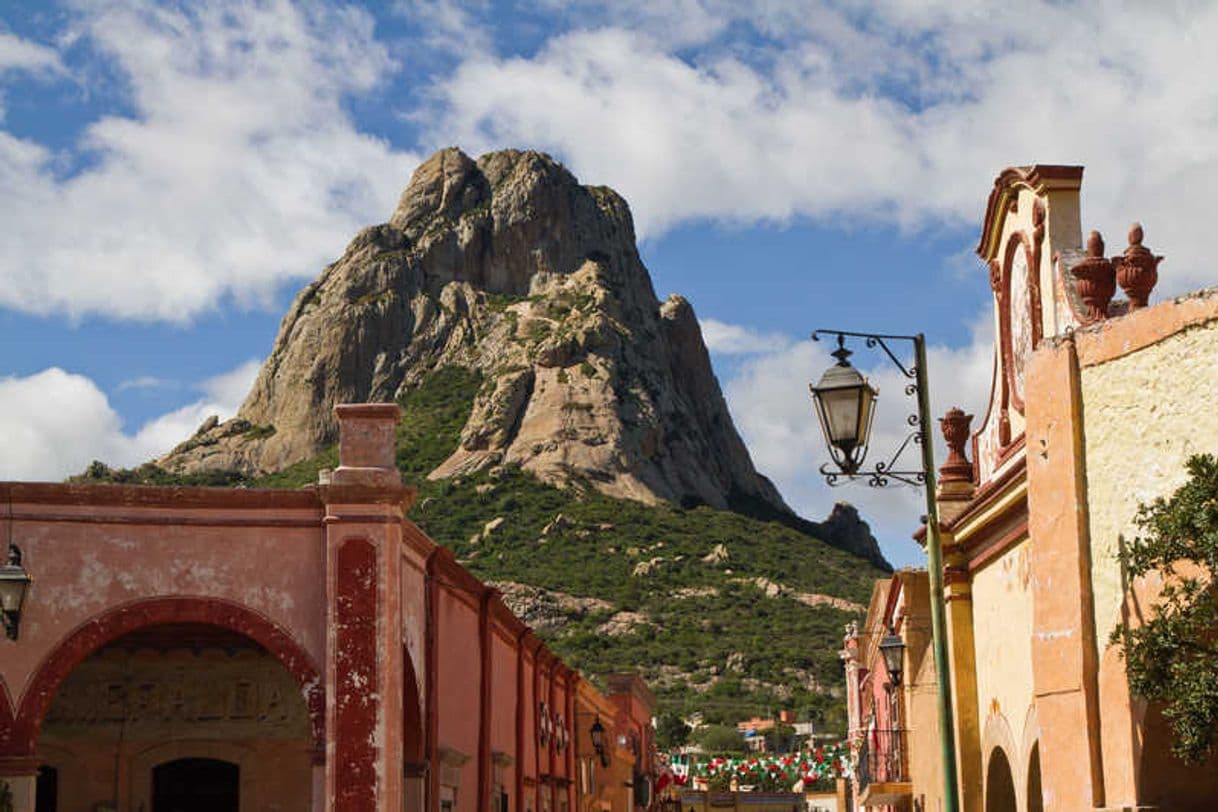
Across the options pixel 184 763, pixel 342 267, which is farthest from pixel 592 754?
pixel 342 267

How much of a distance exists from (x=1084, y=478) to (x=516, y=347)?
428 feet

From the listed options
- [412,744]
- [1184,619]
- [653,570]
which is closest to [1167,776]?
[1184,619]

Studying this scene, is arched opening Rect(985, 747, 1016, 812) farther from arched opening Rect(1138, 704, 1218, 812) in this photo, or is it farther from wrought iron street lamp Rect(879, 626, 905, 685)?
arched opening Rect(1138, 704, 1218, 812)

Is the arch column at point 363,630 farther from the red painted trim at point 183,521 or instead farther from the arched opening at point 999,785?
the arched opening at point 999,785

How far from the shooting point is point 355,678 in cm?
1678

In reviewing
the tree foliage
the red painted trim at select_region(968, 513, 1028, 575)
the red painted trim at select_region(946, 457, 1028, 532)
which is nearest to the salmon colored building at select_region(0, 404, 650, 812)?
the red painted trim at select_region(946, 457, 1028, 532)

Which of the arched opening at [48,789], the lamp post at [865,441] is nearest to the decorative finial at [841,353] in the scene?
the lamp post at [865,441]

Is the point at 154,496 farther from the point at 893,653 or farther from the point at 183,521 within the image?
the point at 893,653

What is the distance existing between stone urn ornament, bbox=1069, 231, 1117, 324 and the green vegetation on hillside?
3181 inches

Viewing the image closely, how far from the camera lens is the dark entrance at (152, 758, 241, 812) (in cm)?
1994

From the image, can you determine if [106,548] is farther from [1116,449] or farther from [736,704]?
[736,704]

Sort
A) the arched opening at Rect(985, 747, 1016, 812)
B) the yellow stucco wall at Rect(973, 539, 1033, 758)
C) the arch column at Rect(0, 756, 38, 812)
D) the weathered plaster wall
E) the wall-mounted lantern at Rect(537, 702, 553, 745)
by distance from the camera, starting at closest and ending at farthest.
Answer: the yellow stucco wall at Rect(973, 539, 1033, 758) < the arched opening at Rect(985, 747, 1016, 812) < the arch column at Rect(0, 756, 38, 812) < the weathered plaster wall < the wall-mounted lantern at Rect(537, 702, 553, 745)

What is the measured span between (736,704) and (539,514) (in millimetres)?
27955

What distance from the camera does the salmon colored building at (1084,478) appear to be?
10359mm
